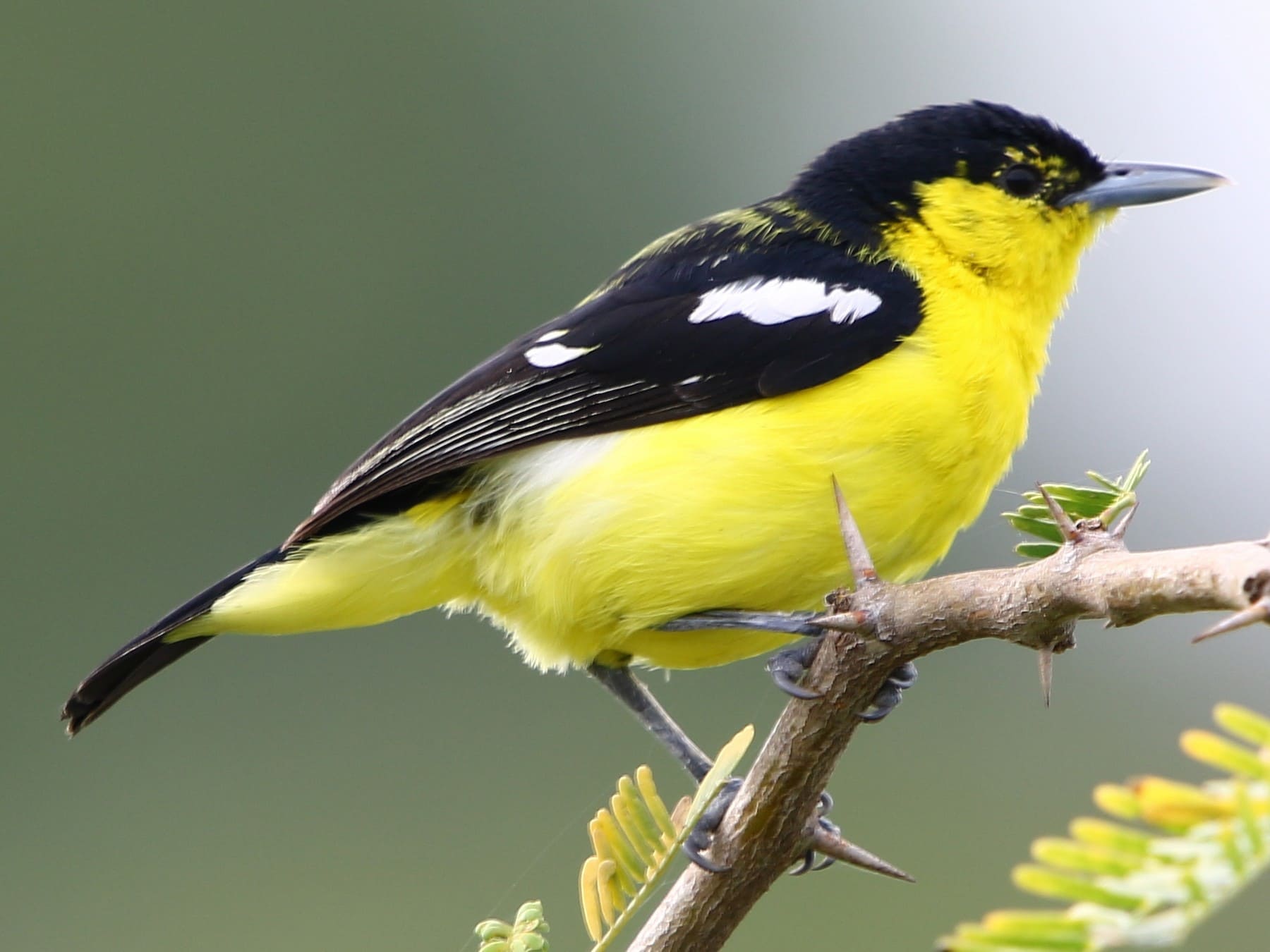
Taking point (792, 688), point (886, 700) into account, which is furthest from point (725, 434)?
point (792, 688)

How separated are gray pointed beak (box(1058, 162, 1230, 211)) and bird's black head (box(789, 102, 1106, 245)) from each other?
1.1 inches

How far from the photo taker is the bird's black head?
3768 millimetres

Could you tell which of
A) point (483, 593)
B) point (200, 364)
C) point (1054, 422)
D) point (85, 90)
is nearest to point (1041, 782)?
point (1054, 422)

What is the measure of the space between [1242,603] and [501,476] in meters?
2.40

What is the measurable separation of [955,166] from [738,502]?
52.5 inches

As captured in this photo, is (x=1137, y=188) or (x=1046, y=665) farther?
(x=1137, y=188)

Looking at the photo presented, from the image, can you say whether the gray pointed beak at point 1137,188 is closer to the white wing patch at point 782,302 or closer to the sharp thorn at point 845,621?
the white wing patch at point 782,302

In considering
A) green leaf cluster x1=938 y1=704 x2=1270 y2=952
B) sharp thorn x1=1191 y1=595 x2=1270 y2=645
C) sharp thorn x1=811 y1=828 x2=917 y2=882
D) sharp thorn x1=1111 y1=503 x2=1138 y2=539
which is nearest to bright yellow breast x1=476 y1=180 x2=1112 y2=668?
sharp thorn x1=811 y1=828 x2=917 y2=882

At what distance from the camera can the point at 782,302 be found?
3.40m

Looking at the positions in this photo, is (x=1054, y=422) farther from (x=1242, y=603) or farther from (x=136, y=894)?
(x=1242, y=603)

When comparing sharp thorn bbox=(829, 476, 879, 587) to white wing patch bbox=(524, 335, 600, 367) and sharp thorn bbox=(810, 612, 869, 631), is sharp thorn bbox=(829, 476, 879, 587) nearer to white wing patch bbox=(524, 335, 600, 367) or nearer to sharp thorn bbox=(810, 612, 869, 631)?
sharp thorn bbox=(810, 612, 869, 631)

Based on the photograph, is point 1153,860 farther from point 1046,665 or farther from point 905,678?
point 905,678

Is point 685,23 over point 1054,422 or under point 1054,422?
over

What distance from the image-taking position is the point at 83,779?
6957mm
